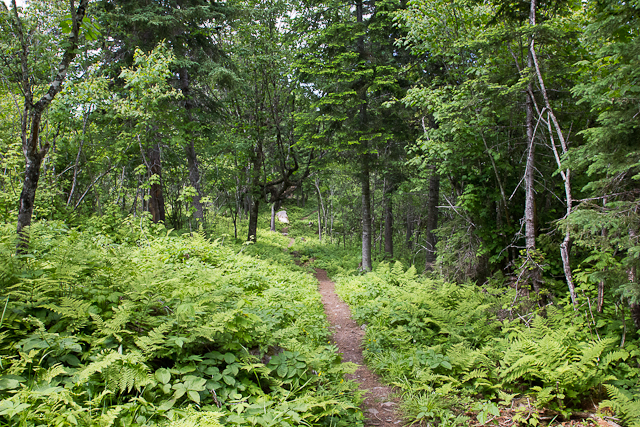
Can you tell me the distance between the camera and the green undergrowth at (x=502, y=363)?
3.68m

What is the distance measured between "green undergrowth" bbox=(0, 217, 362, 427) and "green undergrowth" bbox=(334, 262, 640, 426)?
3.77 ft

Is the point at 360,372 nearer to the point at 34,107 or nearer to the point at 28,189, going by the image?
the point at 28,189

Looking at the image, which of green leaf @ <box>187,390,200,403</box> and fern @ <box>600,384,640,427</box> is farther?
fern @ <box>600,384,640,427</box>

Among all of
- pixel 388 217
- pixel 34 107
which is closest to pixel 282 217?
pixel 388 217

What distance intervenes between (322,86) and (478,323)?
32.6 ft

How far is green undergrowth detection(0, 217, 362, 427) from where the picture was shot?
2.32m

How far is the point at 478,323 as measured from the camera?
562 cm

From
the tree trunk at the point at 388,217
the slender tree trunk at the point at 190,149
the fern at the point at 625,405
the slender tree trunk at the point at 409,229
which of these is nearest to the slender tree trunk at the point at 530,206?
the fern at the point at 625,405

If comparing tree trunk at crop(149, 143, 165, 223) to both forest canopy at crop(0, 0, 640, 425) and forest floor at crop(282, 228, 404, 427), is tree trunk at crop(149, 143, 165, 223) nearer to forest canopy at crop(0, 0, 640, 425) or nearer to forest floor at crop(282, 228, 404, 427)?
forest canopy at crop(0, 0, 640, 425)

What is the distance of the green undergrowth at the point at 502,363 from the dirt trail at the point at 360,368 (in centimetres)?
19

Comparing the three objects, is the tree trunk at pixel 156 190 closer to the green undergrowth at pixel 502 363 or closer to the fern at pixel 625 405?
the green undergrowth at pixel 502 363

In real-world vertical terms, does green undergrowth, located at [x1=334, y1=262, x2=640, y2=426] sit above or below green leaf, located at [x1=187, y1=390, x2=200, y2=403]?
below

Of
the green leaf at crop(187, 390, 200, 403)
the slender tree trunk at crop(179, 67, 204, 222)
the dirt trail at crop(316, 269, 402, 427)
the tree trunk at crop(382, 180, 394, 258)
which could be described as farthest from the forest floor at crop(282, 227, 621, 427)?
the tree trunk at crop(382, 180, 394, 258)

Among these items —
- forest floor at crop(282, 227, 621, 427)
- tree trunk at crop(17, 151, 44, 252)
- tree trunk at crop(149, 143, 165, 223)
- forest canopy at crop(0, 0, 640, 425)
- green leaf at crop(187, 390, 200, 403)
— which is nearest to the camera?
green leaf at crop(187, 390, 200, 403)
